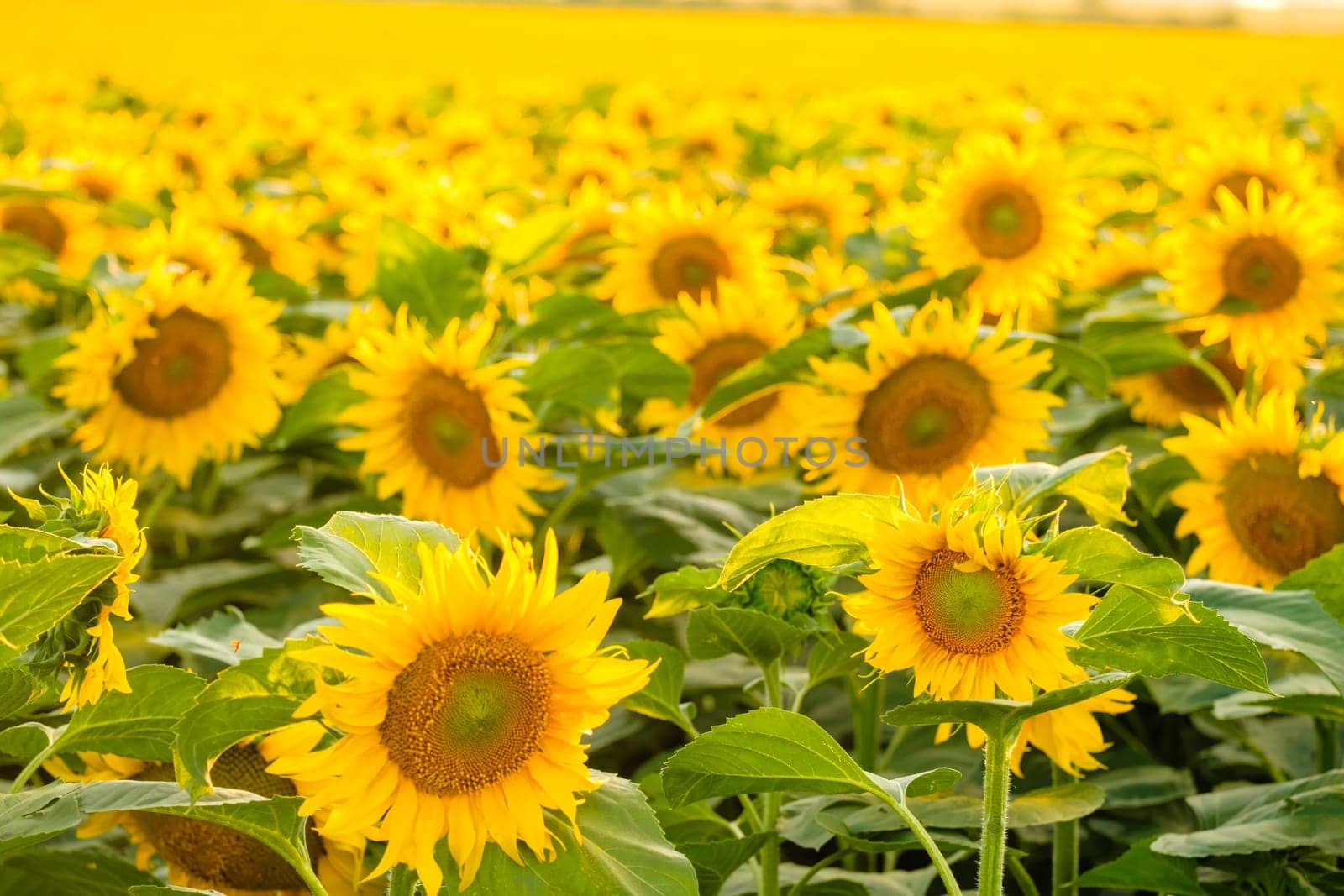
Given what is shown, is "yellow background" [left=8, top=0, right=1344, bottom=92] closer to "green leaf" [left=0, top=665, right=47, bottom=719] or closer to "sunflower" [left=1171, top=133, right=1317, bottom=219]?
"sunflower" [left=1171, top=133, right=1317, bottom=219]

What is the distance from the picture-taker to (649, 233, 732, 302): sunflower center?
3223 millimetres

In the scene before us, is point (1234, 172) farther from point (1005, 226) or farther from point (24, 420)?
point (24, 420)

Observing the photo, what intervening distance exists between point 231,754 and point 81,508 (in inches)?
16.0

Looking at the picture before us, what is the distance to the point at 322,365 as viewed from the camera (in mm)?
2939

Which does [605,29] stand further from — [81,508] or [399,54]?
[81,508]

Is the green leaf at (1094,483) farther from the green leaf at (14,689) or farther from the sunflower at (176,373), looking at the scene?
the sunflower at (176,373)

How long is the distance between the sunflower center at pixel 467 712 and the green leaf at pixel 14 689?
36cm

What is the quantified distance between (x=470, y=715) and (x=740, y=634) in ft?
1.24

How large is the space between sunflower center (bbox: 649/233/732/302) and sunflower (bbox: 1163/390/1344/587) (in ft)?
4.16

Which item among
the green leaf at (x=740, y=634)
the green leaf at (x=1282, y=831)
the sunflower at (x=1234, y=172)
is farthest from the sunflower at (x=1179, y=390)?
the green leaf at (x=740, y=634)

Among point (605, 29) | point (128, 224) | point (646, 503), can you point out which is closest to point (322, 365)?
point (646, 503)

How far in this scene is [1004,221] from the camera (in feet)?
9.92

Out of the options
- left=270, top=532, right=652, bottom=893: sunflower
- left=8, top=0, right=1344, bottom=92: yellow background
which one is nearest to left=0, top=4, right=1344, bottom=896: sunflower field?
left=270, top=532, right=652, bottom=893: sunflower

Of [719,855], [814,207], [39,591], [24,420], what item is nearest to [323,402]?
[24,420]
